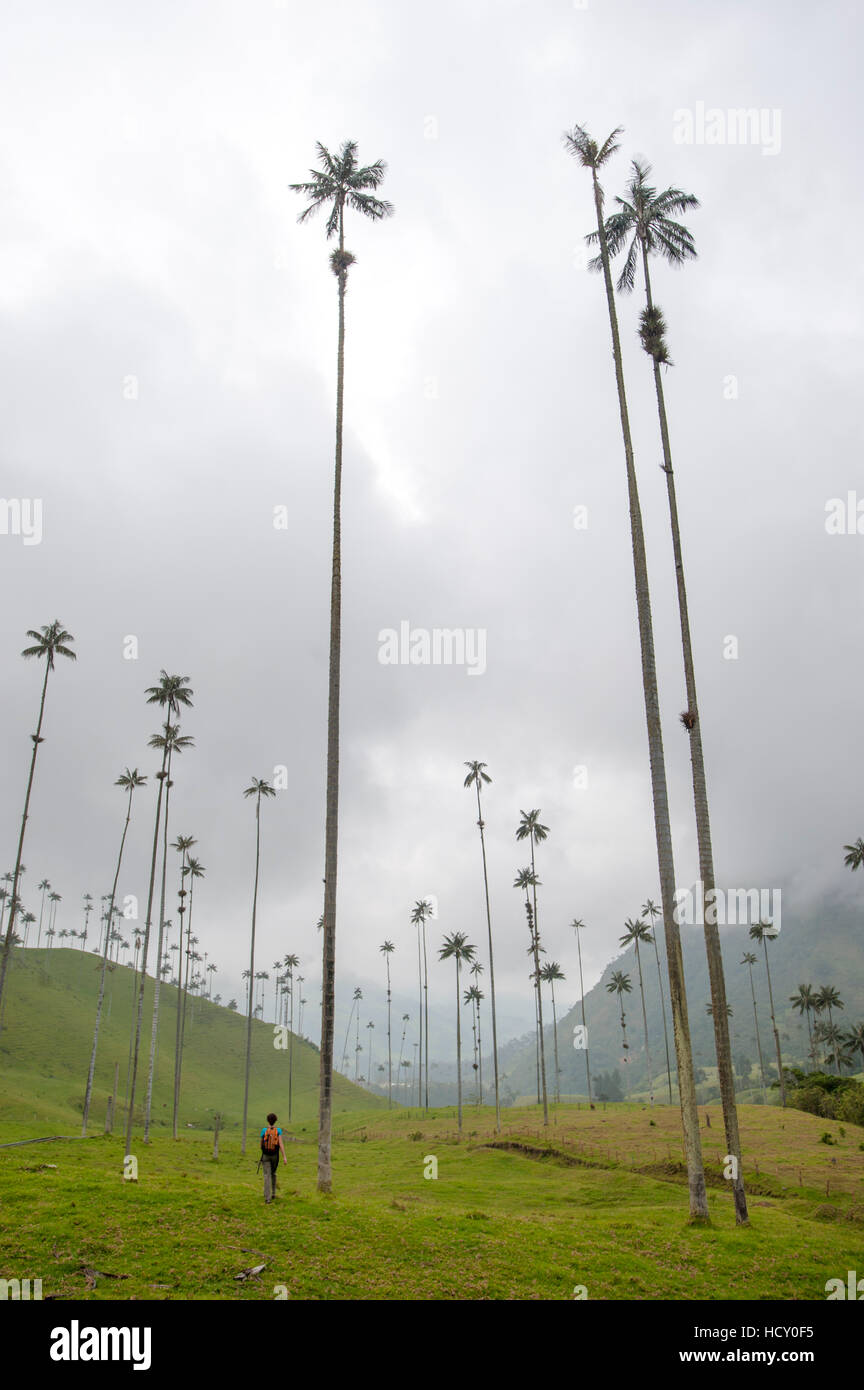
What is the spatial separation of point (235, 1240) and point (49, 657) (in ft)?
168

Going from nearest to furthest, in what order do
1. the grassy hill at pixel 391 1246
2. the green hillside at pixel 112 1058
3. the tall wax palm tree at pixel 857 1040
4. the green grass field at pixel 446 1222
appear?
the grassy hill at pixel 391 1246
the green grass field at pixel 446 1222
the green hillside at pixel 112 1058
the tall wax palm tree at pixel 857 1040

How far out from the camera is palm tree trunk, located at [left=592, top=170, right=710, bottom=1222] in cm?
2438

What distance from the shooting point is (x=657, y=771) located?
27.3 metres

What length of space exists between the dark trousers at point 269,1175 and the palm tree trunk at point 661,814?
12.9m

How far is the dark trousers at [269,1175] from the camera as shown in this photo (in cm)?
2314

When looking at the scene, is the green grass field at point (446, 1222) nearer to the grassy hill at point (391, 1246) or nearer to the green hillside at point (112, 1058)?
the grassy hill at point (391, 1246)

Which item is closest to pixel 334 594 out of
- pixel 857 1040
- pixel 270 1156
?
pixel 270 1156

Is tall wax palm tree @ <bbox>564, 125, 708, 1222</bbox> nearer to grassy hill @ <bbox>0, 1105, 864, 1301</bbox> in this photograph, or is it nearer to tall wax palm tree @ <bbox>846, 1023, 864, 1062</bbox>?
grassy hill @ <bbox>0, 1105, 864, 1301</bbox>

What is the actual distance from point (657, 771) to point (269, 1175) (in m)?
18.3

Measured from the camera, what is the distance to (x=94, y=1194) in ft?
73.4

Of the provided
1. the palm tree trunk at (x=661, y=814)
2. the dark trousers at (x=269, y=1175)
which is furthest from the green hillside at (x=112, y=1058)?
the palm tree trunk at (x=661, y=814)

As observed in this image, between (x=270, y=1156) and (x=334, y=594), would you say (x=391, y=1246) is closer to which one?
(x=270, y=1156)

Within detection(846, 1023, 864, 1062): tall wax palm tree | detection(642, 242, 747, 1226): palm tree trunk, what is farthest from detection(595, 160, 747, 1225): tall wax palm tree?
detection(846, 1023, 864, 1062): tall wax palm tree
